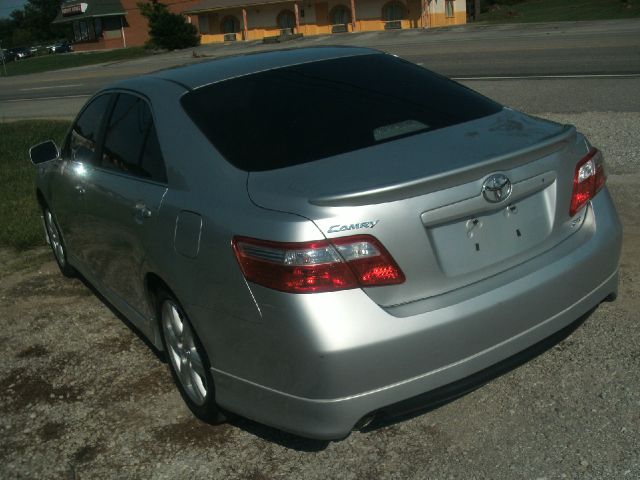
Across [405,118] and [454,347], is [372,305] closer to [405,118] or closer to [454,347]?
[454,347]

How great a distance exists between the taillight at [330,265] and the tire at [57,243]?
3.46 metres

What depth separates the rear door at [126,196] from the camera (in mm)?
3834

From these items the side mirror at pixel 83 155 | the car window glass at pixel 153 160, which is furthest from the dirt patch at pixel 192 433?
the side mirror at pixel 83 155

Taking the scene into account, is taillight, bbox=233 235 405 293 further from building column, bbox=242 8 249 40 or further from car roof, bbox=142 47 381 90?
building column, bbox=242 8 249 40

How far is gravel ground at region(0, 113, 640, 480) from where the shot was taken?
3312 millimetres

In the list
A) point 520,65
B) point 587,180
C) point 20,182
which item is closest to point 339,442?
point 587,180

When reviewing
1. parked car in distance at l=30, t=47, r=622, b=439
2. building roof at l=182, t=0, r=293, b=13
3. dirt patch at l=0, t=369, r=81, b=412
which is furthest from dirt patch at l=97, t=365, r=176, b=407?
building roof at l=182, t=0, r=293, b=13

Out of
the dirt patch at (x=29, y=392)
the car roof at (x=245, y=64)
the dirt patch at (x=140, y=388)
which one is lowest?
the dirt patch at (x=29, y=392)

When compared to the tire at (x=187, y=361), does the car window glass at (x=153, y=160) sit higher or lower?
higher

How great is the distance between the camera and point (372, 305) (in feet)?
9.52

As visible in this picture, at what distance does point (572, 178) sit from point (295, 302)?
1.35 m

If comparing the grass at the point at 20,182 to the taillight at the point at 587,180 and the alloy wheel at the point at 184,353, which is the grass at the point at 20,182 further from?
the taillight at the point at 587,180

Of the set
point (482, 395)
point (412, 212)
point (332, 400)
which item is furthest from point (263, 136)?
point (482, 395)

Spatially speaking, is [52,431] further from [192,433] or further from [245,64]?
[245,64]
